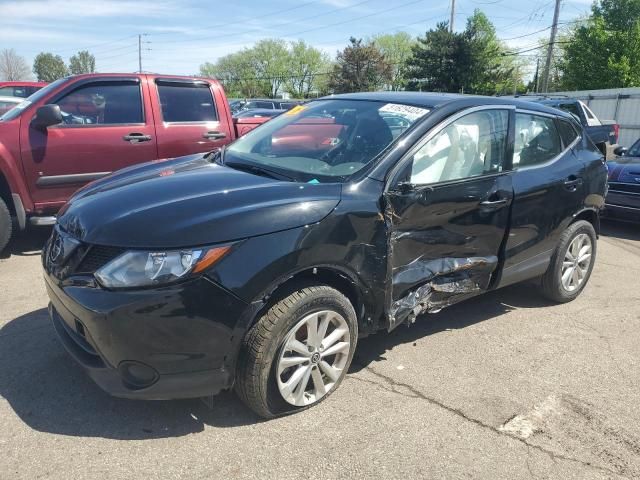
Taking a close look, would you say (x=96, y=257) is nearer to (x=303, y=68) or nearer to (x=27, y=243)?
(x=27, y=243)

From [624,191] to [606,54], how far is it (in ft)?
106

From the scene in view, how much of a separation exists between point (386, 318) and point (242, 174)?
1.23m

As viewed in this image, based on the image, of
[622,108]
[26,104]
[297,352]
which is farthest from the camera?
[622,108]

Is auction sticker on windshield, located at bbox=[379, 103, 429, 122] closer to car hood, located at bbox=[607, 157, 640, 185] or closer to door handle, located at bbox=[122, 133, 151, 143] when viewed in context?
door handle, located at bbox=[122, 133, 151, 143]

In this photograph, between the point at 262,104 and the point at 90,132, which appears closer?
the point at 90,132

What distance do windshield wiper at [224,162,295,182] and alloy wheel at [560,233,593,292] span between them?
2.75m

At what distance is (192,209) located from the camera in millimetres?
2646

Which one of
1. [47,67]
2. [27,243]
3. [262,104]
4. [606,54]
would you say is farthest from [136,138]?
[47,67]

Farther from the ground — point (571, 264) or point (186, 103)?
point (186, 103)

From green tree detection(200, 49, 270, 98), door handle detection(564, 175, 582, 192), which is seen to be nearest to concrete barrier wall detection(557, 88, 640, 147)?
door handle detection(564, 175, 582, 192)

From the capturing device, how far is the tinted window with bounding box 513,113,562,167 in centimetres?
407

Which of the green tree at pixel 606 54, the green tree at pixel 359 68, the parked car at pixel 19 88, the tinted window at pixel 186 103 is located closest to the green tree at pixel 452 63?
the green tree at pixel 606 54

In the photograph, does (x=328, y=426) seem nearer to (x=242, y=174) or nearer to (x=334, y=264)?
(x=334, y=264)

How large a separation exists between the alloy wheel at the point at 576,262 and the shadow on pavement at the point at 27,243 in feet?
17.1
